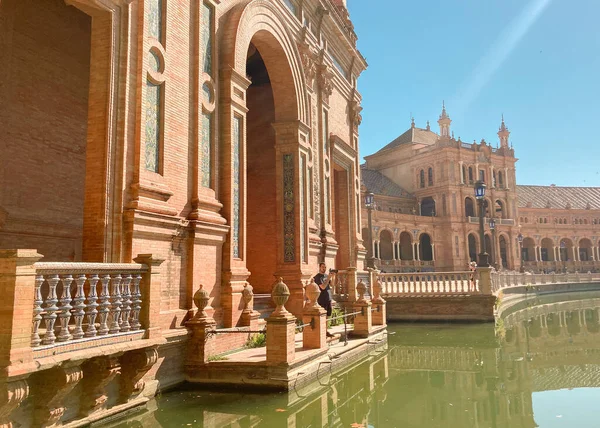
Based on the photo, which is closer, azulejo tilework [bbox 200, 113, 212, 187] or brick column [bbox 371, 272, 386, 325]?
azulejo tilework [bbox 200, 113, 212, 187]

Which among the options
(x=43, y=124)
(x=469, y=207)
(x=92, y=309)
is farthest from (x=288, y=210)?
(x=469, y=207)

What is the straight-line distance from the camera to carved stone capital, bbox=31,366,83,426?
5.35 metres

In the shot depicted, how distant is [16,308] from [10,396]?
79 cm

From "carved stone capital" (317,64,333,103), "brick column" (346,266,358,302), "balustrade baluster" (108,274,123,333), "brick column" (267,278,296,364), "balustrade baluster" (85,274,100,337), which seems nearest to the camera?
"balustrade baluster" (85,274,100,337)

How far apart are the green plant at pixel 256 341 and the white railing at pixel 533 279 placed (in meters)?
16.6

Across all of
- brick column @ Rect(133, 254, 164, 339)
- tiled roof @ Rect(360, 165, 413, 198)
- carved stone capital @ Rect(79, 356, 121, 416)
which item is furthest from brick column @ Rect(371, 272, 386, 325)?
tiled roof @ Rect(360, 165, 413, 198)

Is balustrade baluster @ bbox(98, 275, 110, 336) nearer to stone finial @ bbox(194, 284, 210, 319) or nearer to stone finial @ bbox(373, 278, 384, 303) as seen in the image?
stone finial @ bbox(194, 284, 210, 319)

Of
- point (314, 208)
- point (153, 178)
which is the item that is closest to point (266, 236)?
point (314, 208)

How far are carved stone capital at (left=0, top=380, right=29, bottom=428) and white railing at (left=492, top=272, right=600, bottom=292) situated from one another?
22045 millimetres

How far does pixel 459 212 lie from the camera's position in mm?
61312

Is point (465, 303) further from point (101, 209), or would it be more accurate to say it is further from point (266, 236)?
point (101, 209)

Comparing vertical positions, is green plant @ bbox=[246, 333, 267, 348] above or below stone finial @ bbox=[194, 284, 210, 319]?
below

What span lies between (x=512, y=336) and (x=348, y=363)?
7715mm

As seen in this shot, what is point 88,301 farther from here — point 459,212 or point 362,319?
point 459,212
